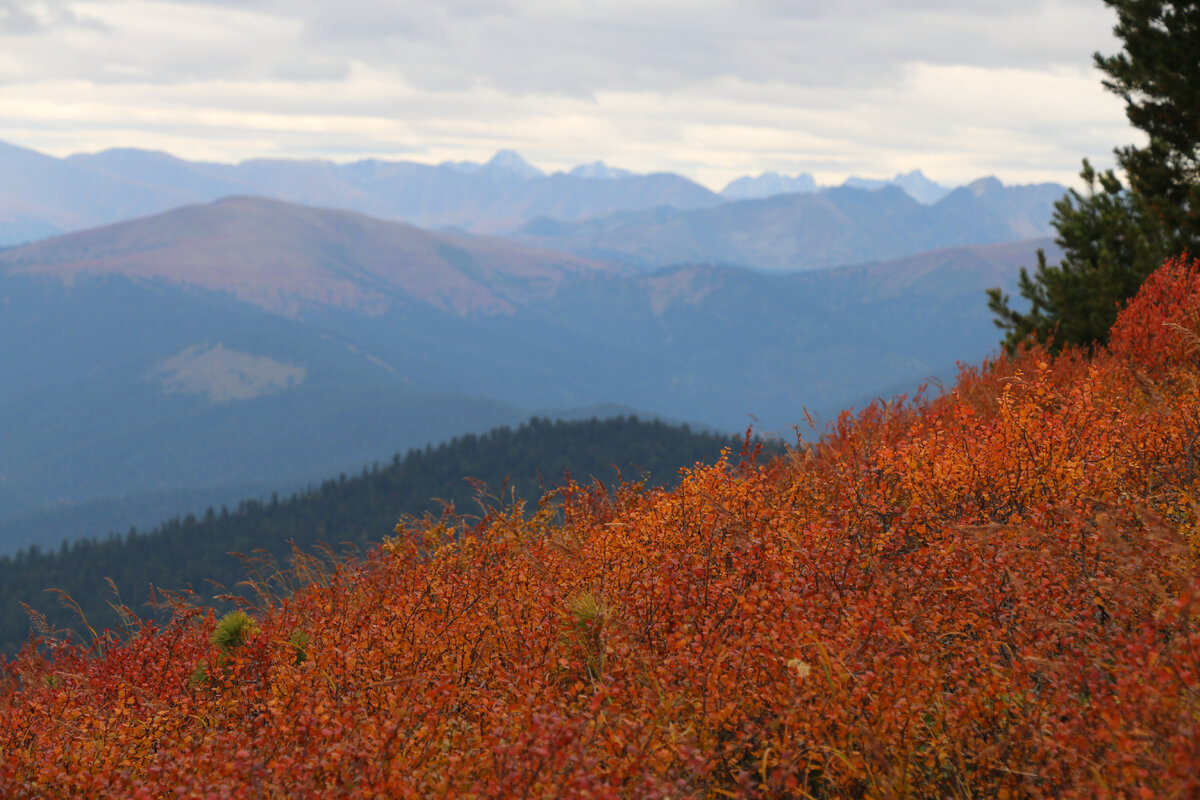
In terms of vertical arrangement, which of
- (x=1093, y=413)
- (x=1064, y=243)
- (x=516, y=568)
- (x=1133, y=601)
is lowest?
(x=516, y=568)

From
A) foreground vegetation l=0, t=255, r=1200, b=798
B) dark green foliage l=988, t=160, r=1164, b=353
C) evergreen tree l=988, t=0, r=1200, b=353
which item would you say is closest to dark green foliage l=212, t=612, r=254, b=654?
foreground vegetation l=0, t=255, r=1200, b=798

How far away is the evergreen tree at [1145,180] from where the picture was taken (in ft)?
51.7

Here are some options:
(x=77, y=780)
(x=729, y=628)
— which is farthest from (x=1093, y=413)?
(x=77, y=780)

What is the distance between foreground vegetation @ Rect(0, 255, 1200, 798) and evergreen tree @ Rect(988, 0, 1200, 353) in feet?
29.7

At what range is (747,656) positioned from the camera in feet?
15.9

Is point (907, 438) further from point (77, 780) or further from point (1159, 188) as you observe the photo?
point (1159, 188)

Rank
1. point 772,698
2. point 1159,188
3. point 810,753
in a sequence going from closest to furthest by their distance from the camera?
point 810,753 < point 772,698 < point 1159,188

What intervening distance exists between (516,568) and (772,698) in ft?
11.0

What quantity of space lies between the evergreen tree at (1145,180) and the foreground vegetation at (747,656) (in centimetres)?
904

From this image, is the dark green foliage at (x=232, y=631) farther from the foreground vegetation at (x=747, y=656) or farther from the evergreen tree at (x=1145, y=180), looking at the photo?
the evergreen tree at (x=1145, y=180)

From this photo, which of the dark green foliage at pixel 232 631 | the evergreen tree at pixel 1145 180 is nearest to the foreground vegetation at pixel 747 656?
the dark green foliage at pixel 232 631

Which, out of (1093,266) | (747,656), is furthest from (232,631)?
(1093,266)

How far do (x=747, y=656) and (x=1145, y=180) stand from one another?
16.3 metres

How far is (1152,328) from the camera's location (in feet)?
36.1
